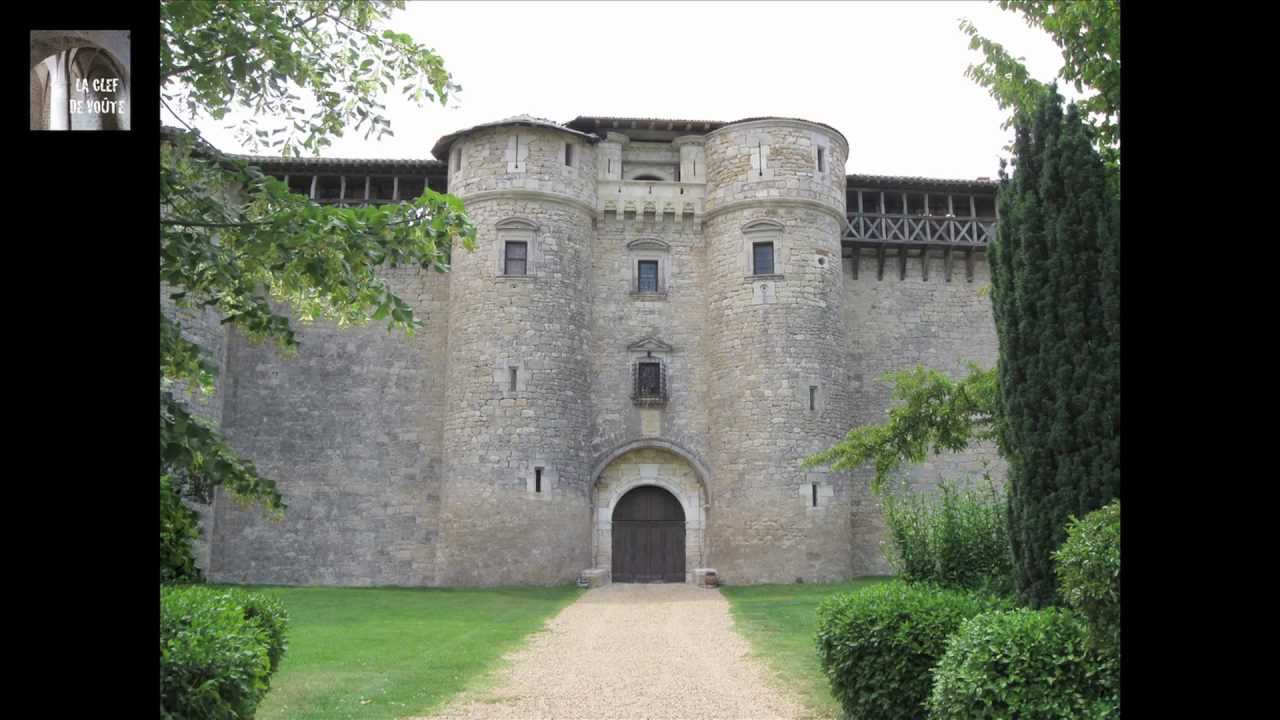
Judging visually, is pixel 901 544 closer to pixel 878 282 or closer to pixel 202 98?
pixel 202 98

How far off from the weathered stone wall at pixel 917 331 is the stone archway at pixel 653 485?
15.5 ft

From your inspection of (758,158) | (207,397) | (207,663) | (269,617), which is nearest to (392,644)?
(269,617)

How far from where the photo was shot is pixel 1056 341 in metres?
8.84

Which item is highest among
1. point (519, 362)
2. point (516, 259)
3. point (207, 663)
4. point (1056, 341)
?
point (516, 259)

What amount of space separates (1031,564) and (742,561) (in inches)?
592

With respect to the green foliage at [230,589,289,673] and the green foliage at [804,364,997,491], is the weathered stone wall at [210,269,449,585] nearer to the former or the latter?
the green foliage at [804,364,997,491]

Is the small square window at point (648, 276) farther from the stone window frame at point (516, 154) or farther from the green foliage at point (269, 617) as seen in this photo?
the green foliage at point (269, 617)

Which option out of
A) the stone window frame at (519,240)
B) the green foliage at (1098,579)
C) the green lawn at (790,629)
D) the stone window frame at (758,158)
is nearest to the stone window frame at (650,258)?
the stone window frame at (519,240)

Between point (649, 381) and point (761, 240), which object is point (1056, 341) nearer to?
point (761, 240)

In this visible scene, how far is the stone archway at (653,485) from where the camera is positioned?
24.6m

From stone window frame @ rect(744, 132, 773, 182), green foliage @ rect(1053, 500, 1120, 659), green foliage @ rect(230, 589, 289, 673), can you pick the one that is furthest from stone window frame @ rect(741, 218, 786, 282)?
green foliage @ rect(1053, 500, 1120, 659)

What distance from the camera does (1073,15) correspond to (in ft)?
32.3

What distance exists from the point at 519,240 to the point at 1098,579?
777 inches
